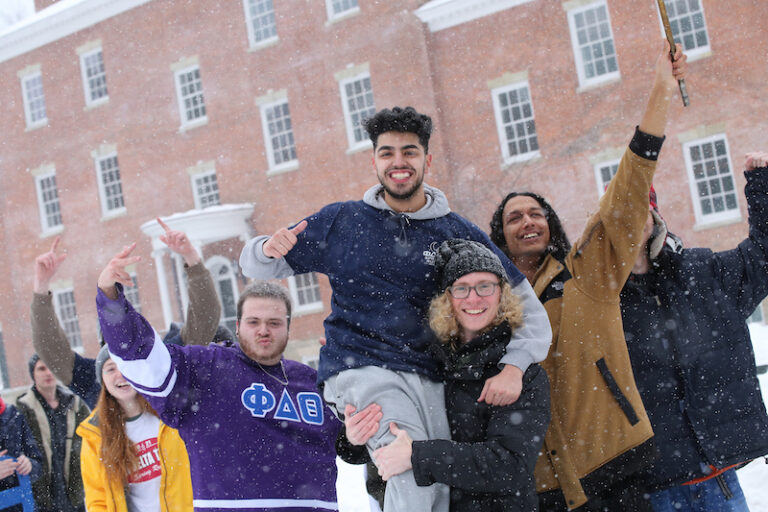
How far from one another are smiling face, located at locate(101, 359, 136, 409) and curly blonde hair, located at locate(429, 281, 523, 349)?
202 cm

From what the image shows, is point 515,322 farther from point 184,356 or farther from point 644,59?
point 644,59

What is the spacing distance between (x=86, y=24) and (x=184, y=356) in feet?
70.9

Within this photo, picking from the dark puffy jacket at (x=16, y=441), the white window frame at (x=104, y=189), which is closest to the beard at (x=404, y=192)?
the dark puffy jacket at (x=16, y=441)

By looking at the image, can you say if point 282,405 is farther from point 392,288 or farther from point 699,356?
point 699,356

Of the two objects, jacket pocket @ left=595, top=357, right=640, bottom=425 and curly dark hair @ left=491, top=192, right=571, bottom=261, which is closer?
jacket pocket @ left=595, top=357, right=640, bottom=425

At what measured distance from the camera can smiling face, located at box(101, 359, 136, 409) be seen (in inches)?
151

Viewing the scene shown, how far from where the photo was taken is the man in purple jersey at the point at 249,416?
3.24 metres

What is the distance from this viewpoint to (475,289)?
2.73 m

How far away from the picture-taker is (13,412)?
5.20 m

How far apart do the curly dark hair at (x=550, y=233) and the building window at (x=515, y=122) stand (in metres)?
13.6

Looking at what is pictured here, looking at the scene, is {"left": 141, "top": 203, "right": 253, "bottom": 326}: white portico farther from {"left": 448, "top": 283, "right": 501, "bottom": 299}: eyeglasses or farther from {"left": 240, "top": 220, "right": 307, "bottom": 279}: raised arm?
{"left": 448, "top": 283, "right": 501, "bottom": 299}: eyeglasses

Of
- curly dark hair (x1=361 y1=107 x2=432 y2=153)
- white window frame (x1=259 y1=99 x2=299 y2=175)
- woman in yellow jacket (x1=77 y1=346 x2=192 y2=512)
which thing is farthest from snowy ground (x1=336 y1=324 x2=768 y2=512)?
white window frame (x1=259 y1=99 x2=299 y2=175)

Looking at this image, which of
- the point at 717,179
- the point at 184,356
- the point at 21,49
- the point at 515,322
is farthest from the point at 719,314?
the point at 21,49

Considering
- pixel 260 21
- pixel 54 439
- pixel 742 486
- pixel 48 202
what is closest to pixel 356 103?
pixel 260 21
